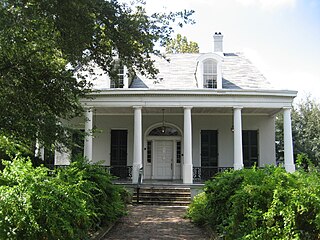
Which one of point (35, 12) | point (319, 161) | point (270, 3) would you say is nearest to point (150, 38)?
point (35, 12)

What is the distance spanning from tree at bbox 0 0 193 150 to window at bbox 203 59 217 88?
7.28 m

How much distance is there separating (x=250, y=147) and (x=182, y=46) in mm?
18889

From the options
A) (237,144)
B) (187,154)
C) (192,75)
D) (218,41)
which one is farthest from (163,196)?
(218,41)

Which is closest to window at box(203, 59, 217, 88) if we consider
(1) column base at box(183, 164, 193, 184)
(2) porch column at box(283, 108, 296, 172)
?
(2) porch column at box(283, 108, 296, 172)

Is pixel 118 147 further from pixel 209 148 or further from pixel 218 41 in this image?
pixel 218 41

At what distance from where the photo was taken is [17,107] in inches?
343

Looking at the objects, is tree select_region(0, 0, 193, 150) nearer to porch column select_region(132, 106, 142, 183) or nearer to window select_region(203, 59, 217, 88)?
porch column select_region(132, 106, 142, 183)

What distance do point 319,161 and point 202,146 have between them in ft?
39.5

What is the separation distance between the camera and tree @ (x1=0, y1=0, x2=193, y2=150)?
7784 mm

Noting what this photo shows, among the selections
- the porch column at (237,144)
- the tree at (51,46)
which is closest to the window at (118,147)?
the porch column at (237,144)

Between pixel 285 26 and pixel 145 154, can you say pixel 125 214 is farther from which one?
pixel 145 154

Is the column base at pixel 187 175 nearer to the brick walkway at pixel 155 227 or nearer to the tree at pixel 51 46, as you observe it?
the brick walkway at pixel 155 227

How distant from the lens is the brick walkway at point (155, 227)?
24.3 feet

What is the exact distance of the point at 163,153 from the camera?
743 inches
